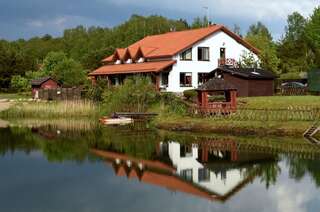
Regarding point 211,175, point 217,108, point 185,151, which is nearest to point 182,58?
point 217,108

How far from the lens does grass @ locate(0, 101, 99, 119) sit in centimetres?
5141

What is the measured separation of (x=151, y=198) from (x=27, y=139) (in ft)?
65.2

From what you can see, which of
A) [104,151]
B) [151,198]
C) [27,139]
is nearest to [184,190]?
[151,198]

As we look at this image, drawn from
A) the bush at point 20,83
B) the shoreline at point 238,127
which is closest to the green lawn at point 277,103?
the shoreline at point 238,127

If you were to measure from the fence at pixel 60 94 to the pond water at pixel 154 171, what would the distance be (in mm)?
19660

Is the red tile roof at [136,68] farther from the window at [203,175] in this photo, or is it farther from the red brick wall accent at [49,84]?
the window at [203,175]

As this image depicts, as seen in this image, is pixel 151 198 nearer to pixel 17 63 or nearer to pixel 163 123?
pixel 163 123

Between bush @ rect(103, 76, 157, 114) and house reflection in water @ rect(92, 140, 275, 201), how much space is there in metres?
15.0

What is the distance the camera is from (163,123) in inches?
1623

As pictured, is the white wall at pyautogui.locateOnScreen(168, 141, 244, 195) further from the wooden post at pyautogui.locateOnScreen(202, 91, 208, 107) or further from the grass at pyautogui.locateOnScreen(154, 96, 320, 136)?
the wooden post at pyautogui.locateOnScreen(202, 91, 208, 107)

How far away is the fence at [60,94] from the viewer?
5753 cm

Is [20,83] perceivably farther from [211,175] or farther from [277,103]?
[211,175]

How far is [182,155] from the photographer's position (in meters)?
29.4

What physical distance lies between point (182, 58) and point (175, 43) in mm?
3709
